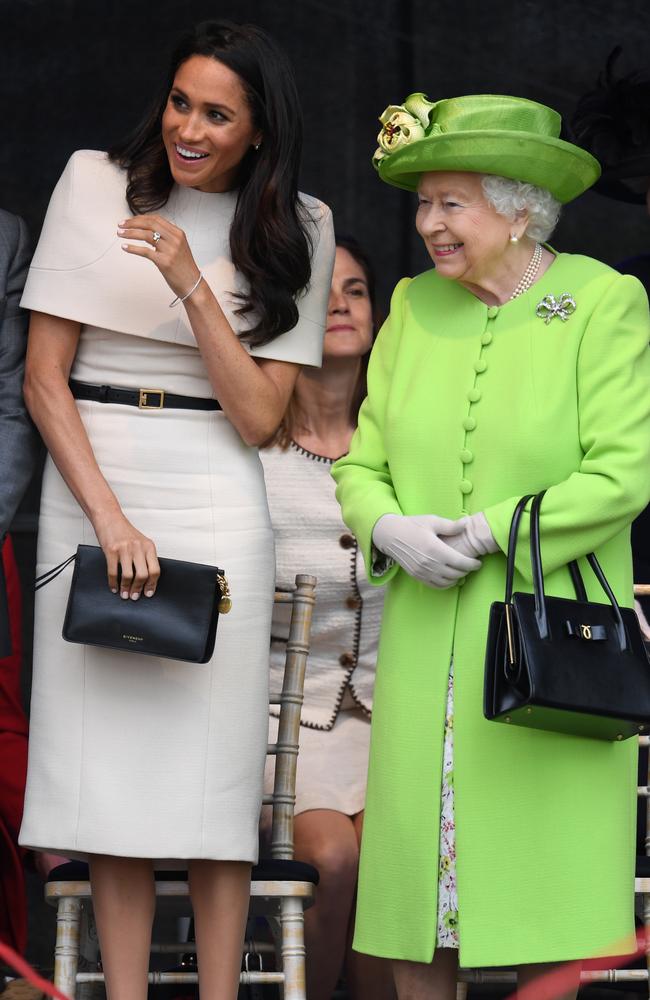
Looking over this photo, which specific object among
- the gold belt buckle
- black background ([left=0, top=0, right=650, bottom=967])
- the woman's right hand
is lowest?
the woman's right hand

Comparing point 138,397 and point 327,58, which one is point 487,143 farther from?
point 327,58

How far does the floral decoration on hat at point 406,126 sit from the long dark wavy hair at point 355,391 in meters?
0.97

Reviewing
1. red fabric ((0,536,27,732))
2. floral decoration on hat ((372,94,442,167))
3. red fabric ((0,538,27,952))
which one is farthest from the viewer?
red fabric ((0,536,27,732))

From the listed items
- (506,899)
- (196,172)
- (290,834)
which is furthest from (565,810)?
(196,172)

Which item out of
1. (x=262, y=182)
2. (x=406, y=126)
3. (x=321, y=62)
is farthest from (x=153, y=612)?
(x=321, y=62)

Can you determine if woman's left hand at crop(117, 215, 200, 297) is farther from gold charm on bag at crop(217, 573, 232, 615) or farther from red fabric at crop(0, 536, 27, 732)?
red fabric at crop(0, 536, 27, 732)

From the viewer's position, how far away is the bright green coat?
2.91 m

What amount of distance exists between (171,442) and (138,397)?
0.10m

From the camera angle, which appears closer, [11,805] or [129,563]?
[129,563]

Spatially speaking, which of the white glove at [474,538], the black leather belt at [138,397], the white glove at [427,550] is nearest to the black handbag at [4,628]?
the black leather belt at [138,397]

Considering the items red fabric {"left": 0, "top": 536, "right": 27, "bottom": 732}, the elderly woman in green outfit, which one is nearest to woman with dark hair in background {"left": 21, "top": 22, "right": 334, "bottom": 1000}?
the elderly woman in green outfit

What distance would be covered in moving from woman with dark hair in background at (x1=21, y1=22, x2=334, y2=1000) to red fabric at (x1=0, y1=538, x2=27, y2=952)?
68cm

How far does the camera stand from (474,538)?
9.70 ft

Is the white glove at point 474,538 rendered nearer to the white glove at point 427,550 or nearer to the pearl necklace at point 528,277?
the white glove at point 427,550
